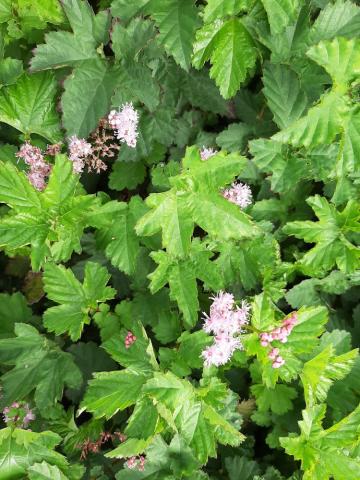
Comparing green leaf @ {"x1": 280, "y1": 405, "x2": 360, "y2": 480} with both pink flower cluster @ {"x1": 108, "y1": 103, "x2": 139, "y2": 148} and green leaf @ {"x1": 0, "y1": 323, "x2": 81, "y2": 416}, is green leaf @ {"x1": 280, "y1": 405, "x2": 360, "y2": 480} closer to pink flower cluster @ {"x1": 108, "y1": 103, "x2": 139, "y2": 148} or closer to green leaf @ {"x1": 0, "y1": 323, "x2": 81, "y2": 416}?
green leaf @ {"x1": 0, "y1": 323, "x2": 81, "y2": 416}

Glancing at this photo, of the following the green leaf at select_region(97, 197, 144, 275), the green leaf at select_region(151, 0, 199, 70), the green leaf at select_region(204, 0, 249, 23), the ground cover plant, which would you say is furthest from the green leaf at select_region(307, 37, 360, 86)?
the green leaf at select_region(97, 197, 144, 275)

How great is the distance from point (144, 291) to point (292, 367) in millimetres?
590

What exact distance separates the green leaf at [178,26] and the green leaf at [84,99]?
0.72 ft

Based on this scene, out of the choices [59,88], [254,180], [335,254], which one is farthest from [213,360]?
[59,88]

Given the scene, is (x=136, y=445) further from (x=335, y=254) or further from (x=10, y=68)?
(x=10, y=68)

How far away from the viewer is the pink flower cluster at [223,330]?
1479 millimetres

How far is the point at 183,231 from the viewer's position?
1.34 m

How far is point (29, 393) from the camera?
1811mm

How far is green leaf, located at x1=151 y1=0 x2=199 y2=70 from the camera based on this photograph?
4.84 feet

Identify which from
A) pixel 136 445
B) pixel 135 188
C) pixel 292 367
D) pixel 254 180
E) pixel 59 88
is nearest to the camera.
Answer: pixel 292 367

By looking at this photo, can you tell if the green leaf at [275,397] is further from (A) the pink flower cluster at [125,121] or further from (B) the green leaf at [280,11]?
(B) the green leaf at [280,11]

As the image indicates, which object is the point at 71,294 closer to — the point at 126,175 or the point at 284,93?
the point at 126,175

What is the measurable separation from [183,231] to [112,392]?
0.48 m

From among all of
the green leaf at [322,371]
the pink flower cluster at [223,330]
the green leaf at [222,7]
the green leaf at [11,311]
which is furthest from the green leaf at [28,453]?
the green leaf at [222,7]
